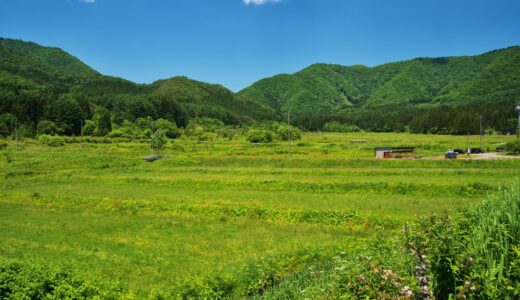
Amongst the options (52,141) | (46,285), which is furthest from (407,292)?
(52,141)

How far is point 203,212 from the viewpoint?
87.1ft

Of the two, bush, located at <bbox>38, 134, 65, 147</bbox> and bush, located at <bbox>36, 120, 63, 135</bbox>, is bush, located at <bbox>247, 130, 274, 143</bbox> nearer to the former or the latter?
bush, located at <bbox>38, 134, 65, 147</bbox>

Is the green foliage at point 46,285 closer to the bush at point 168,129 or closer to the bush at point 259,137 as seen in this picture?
the bush at point 259,137

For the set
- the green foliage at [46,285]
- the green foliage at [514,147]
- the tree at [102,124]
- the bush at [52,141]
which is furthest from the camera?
the tree at [102,124]

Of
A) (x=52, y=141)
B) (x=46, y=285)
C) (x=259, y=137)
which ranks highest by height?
(x=52, y=141)

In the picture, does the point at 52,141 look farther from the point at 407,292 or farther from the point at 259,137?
the point at 407,292

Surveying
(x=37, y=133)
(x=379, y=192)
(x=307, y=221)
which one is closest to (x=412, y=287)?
(x=307, y=221)

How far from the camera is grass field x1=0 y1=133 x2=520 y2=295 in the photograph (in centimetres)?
1673

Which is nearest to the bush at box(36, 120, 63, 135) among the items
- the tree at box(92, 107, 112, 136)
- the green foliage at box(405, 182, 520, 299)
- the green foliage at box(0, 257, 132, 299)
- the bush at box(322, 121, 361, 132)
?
the tree at box(92, 107, 112, 136)

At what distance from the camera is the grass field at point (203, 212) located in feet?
54.9

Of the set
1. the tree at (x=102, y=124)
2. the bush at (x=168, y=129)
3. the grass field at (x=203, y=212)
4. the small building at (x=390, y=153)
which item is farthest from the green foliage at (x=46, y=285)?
the bush at (x=168, y=129)

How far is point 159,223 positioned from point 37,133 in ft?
328

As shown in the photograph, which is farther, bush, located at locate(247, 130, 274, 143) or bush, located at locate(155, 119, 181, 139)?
bush, located at locate(155, 119, 181, 139)

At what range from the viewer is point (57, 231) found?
72.5 ft
